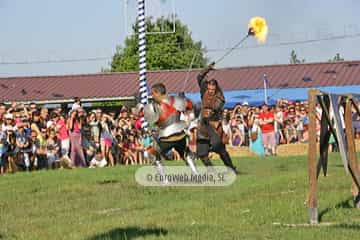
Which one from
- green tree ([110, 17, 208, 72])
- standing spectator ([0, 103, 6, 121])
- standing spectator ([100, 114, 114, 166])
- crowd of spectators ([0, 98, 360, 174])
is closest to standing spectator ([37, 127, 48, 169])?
crowd of spectators ([0, 98, 360, 174])

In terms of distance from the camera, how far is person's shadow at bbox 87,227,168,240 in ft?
26.7

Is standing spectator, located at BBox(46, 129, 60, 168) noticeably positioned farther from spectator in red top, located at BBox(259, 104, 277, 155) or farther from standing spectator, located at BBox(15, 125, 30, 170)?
spectator in red top, located at BBox(259, 104, 277, 155)

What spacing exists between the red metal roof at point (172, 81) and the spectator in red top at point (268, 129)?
2491 cm

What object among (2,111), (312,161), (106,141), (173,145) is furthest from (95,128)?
(312,161)

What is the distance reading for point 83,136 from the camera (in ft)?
70.7

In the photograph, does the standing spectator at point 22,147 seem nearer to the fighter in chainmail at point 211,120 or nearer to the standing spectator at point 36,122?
the standing spectator at point 36,122

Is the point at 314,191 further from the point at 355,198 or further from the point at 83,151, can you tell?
the point at 83,151

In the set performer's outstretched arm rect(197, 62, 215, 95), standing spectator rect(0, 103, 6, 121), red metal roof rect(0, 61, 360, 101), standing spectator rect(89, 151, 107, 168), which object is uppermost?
red metal roof rect(0, 61, 360, 101)

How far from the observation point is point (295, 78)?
170 feet

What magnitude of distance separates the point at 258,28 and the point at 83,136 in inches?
284

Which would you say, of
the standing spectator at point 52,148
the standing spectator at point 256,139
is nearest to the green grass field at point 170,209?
the standing spectator at point 52,148

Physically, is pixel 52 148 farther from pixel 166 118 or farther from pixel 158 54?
pixel 158 54

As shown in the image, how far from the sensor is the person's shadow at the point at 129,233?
321 inches

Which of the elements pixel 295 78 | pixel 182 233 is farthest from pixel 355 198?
pixel 295 78
